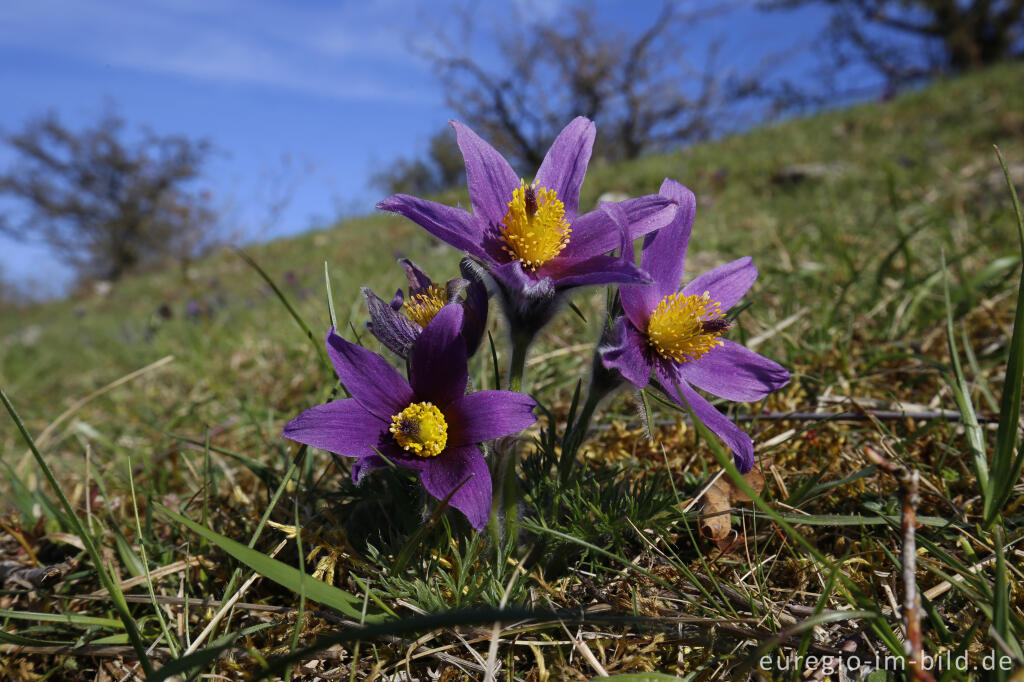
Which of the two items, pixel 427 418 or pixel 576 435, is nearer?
pixel 427 418

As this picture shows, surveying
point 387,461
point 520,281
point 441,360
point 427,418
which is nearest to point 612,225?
point 520,281

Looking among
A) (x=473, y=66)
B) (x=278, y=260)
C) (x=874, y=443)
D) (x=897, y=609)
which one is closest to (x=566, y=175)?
(x=897, y=609)

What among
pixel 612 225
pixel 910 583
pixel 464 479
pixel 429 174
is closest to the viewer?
pixel 910 583

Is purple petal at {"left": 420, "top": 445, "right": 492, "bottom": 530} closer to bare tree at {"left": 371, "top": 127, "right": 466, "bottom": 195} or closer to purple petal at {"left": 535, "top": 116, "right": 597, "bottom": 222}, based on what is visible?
purple petal at {"left": 535, "top": 116, "right": 597, "bottom": 222}

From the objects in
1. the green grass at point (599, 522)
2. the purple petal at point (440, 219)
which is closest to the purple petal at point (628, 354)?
the green grass at point (599, 522)

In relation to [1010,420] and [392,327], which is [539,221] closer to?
[392,327]
